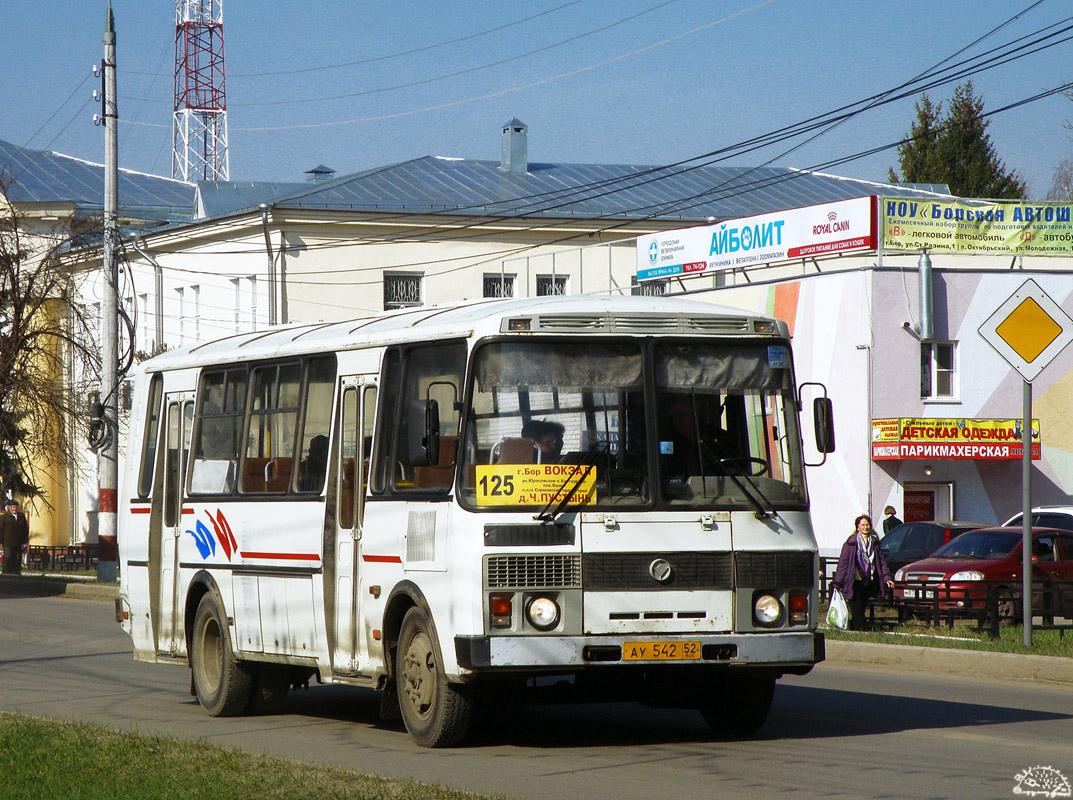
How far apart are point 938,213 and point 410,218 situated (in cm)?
1880

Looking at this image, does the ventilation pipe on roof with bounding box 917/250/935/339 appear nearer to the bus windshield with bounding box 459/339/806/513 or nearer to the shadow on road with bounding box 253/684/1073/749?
the shadow on road with bounding box 253/684/1073/749

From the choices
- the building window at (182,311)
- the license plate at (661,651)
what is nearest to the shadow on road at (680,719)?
the license plate at (661,651)

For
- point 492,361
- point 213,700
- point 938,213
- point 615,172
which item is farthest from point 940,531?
point 615,172

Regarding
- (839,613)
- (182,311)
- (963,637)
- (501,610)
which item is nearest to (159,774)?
(501,610)

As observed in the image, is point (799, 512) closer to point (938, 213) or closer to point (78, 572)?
point (938, 213)

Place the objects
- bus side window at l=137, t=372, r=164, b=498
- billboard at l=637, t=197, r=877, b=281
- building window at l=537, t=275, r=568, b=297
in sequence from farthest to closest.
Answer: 1. building window at l=537, t=275, r=568, b=297
2. billboard at l=637, t=197, r=877, b=281
3. bus side window at l=137, t=372, r=164, b=498

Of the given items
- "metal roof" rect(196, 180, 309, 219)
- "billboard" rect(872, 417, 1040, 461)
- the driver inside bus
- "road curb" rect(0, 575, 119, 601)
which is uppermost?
"metal roof" rect(196, 180, 309, 219)

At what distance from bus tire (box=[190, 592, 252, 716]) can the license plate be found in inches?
161

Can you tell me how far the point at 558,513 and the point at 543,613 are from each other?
1.99ft

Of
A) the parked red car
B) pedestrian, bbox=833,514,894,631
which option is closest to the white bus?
pedestrian, bbox=833,514,894,631

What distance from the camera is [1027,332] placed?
15570mm

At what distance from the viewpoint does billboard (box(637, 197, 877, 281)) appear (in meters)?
38.1

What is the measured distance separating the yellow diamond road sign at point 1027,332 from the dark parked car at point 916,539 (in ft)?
41.2

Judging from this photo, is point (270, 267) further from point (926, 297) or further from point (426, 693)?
point (426, 693)
